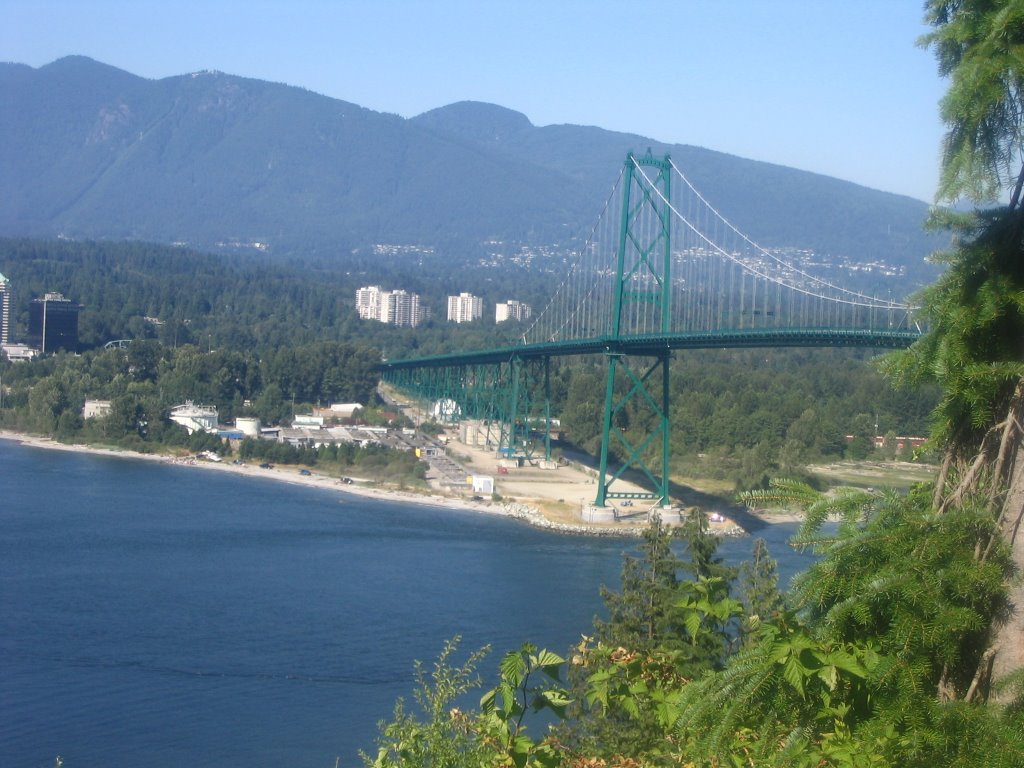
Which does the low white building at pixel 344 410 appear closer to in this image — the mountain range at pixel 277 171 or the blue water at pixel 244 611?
the blue water at pixel 244 611

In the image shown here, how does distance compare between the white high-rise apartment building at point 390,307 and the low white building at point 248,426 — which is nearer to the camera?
the low white building at point 248,426

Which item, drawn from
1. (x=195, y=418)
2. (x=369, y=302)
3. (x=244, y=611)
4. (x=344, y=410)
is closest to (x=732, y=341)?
(x=244, y=611)

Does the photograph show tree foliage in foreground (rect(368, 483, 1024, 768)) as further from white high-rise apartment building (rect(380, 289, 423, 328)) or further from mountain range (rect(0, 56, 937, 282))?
mountain range (rect(0, 56, 937, 282))

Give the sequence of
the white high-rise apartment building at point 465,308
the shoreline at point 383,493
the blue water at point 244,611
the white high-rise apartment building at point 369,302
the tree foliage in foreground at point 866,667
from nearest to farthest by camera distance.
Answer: the tree foliage in foreground at point 866,667, the blue water at point 244,611, the shoreline at point 383,493, the white high-rise apartment building at point 369,302, the white high-rise apartment building at point 465,308

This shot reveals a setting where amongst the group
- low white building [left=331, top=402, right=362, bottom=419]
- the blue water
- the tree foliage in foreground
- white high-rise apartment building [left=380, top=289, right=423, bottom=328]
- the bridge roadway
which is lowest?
the blue water

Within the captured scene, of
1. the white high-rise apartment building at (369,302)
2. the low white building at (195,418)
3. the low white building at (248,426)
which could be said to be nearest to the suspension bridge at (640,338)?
the low white building at (248,426)

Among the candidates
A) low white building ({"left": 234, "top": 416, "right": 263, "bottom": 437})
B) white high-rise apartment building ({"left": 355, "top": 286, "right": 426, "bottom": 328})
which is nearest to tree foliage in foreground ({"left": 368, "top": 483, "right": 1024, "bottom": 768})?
low white building ({"left": 234, "top": 416, "right": 263, "bottom": 437})

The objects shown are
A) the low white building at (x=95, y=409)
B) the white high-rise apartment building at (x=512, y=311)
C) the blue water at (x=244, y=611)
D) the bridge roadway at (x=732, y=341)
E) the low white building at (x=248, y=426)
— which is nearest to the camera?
the blue water at (x=244, y=611)
